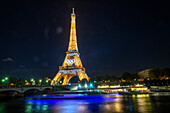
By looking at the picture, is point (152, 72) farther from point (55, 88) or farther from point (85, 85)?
point (55, 88)

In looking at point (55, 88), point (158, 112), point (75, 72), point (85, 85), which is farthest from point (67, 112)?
point (75, 72)

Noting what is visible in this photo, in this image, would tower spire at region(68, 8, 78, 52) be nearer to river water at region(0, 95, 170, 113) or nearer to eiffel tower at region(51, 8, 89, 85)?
eiffel tower at region(51, 8, 89, 85)

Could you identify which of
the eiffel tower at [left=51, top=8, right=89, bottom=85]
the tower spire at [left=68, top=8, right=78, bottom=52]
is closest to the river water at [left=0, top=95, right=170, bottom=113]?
the eiffel tower at [left=51, top=8, right=89, bottom=85]

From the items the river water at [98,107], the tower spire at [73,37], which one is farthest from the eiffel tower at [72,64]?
the river water at [98,107]

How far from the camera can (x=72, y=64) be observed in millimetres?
86938

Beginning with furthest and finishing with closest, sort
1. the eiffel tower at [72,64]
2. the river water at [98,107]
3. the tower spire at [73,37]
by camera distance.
Result: the tower spire at [73,37], the eiffel tower at [72,64], the river water at [98,107]

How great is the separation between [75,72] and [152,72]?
45951 millimetres

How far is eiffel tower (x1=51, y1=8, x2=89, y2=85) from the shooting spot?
82.2 m

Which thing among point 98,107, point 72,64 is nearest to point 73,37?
point 72,64

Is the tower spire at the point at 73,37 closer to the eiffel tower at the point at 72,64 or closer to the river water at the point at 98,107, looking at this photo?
the eiffel tower at the point at 72,64

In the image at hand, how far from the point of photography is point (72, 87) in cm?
7519

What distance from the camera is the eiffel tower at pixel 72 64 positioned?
3236 inches

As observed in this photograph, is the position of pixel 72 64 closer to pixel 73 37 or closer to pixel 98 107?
pixel 73 37

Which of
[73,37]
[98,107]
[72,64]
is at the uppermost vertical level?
[73,37]
